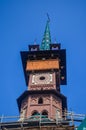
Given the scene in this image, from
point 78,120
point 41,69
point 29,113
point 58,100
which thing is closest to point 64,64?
point 41,69

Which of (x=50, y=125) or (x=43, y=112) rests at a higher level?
(x=43, y=112)

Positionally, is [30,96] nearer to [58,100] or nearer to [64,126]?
[58,100]

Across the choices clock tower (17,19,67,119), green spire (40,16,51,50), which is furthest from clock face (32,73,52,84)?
green spire (40,16,51,50)

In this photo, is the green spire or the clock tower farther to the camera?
the green spire

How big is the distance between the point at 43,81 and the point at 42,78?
620 mm

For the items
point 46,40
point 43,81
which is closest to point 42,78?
point 43,81

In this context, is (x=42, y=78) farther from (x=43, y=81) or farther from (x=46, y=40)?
(x=46, y=40)

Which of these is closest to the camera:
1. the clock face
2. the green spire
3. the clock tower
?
the clock tower

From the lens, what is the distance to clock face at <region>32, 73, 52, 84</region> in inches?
1720

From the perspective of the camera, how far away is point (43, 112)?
39.4 meters

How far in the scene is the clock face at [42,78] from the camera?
43.7m

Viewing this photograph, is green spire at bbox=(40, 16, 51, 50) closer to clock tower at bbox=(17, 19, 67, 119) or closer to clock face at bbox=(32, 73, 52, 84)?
clock tower at bbox=(17, 19, 67, 119)

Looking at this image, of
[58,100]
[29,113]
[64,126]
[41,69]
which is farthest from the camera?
[41,69]

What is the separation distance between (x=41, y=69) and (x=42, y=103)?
19.4ft
